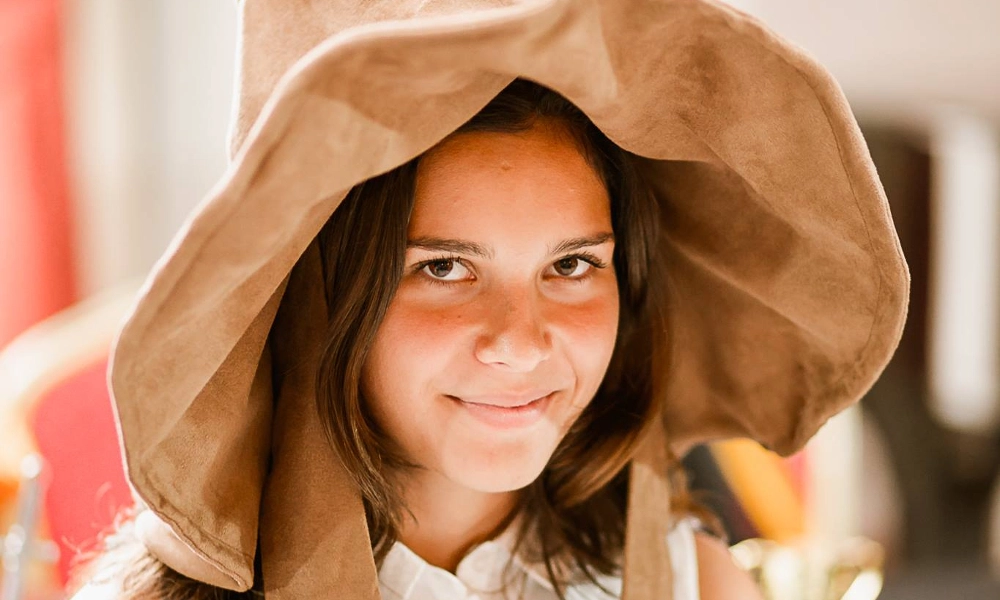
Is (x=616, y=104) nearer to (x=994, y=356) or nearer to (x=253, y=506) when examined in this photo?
(x=253, y=506)

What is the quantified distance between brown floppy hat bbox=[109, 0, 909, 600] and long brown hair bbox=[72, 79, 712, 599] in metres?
0.03

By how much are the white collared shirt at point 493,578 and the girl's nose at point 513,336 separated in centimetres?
24

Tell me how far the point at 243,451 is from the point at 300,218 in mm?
248

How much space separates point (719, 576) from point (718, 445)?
686mm

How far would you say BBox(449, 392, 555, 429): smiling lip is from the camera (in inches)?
33.1

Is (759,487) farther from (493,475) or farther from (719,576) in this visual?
(493,475)

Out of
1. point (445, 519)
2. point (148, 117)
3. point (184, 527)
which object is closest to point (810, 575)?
point (445, 519)

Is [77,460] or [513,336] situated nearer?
[513,336]

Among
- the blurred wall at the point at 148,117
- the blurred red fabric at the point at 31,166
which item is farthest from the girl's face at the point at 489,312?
the blurred wall at the point at 148,117

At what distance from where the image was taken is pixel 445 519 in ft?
3.18

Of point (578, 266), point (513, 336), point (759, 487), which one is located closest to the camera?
point (513, 336)

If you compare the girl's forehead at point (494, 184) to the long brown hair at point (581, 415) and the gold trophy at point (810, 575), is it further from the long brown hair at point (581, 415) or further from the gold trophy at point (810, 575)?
the gold trophy at point (810, 575)

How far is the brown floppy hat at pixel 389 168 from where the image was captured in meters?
0.61

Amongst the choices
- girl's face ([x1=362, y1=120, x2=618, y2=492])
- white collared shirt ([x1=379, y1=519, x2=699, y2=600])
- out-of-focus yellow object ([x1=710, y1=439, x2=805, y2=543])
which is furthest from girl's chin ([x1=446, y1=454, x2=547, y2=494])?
out-of-focus yellow object ([x1=710, y1=439, x2=805, y2=543])
